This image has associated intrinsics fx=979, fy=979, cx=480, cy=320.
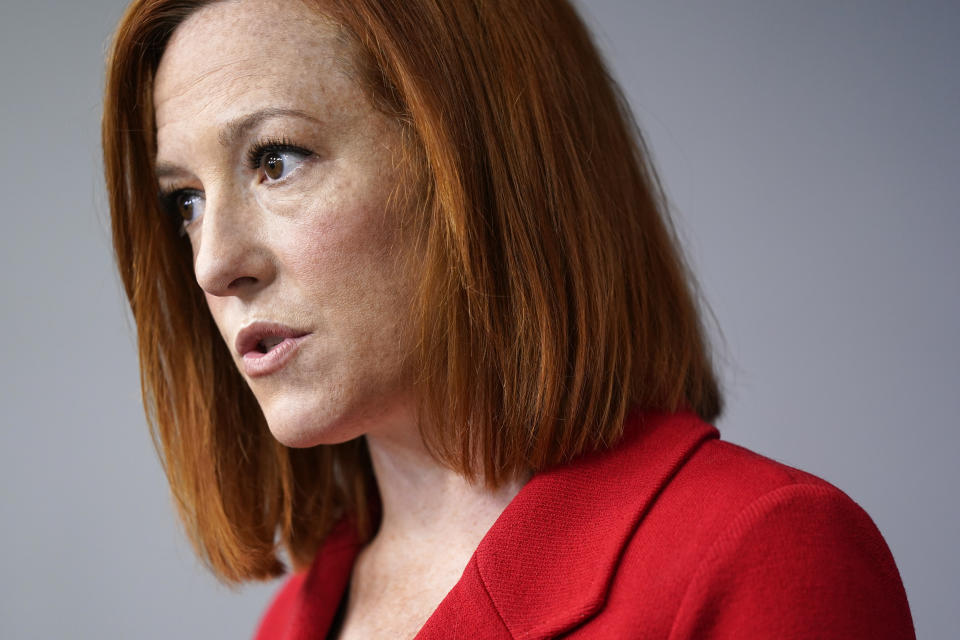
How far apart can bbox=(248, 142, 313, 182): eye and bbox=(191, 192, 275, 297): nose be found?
0.05m

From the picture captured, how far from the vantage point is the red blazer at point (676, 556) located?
94 cm

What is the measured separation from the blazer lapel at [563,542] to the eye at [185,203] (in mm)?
583

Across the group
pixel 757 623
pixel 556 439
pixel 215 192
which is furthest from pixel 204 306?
pixel 757 623

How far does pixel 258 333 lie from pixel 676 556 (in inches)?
22.0

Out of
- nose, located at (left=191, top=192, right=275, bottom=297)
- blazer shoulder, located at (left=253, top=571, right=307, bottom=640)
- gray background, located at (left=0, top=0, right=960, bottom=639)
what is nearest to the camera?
nose, located at (left=191, top=192, right=275, bottom=297)

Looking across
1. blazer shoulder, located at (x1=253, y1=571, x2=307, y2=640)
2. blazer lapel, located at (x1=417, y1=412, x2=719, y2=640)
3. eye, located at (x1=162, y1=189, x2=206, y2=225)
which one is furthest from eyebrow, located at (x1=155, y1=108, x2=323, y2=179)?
blazer shoulder, located at (x1=253, y1=571, x2=307, y2=640)

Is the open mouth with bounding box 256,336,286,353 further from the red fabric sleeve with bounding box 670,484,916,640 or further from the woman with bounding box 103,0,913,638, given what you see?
the red fabric sleeve with bounding box 670,484,916,640

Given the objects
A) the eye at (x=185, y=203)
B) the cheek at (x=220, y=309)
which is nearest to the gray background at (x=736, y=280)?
the eye at (x=185, y=203)

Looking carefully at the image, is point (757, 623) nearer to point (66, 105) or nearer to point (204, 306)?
point (204, 306)

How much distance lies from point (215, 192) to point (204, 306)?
37cm

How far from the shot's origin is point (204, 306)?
59.7 inches

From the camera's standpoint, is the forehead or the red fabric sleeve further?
the forehead

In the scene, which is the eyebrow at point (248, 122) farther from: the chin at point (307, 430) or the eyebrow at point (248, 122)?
the chin at point (307, 430)

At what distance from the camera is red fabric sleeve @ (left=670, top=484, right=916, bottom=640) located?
3.01ft
